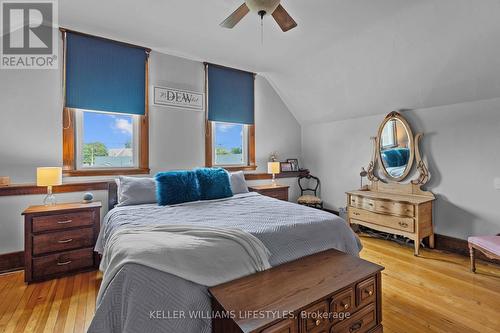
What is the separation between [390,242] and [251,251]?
2.76 m

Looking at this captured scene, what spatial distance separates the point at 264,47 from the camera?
3.20 metres

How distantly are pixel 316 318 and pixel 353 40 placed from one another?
9.90 ft

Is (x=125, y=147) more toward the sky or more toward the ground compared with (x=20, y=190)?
more toward the sky

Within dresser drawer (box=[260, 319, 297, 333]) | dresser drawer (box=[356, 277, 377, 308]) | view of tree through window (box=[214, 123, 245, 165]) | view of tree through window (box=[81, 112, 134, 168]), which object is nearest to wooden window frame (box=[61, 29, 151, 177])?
view of tree through window (box=[81, 112, 134, 168])

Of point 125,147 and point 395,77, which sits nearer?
point 395,77

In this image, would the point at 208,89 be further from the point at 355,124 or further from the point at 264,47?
the point at 355,124

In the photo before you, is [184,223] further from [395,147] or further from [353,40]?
[395,147]

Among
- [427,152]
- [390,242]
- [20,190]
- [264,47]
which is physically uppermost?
[264,47]

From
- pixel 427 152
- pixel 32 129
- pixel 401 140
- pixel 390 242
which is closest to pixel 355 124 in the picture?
pixel 401 140

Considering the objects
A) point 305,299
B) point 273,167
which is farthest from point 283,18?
point 273,167

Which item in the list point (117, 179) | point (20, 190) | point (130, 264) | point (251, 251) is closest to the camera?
point (130, 264)

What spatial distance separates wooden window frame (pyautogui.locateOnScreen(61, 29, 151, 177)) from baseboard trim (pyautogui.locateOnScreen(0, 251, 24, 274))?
0.97 m

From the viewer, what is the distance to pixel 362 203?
3500 millimetres

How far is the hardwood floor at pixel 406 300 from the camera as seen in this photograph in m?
1.72
